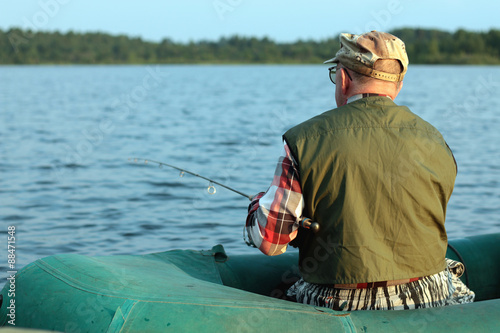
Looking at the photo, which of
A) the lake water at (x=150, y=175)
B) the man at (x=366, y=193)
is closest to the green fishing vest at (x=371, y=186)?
the man at (x=366, y=193)

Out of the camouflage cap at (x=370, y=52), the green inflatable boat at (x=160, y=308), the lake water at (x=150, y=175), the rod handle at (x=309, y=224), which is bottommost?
the lake water at (x=150, y=175)

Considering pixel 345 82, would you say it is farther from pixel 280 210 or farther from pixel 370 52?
pixel 280 210

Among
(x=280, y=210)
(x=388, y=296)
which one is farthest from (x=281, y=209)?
(x=388, y=296)

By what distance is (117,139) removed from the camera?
13109 mm

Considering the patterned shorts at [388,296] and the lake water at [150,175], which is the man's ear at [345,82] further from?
the lake water at [150,175]

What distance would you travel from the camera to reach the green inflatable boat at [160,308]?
2164 mm

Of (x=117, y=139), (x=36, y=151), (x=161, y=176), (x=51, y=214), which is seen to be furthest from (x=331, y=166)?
(x=117, y=139)

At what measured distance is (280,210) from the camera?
219 centimetres

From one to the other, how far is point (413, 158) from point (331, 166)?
283mm

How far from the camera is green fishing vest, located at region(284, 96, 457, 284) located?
213 centimetres

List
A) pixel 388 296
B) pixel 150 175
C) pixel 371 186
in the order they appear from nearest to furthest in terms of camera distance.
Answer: pixel 371 186 → pixel 388 296 → pixel 150 175

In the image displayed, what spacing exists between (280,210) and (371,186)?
318 millimetres

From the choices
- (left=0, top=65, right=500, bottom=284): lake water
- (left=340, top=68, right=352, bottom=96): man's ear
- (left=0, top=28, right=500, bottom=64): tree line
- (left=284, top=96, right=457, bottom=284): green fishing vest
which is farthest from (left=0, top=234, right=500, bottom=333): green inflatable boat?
(left=0, top=28, right=500, bottom=64): tree line

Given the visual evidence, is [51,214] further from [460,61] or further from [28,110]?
[460,61]
